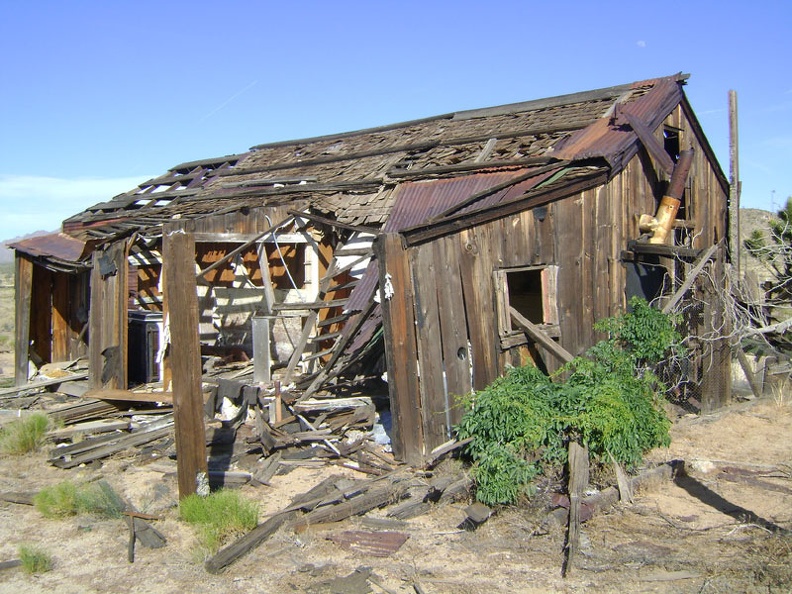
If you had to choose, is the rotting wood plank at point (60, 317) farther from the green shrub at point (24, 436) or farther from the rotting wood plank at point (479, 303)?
the rotting wood plank at point (479, 303)

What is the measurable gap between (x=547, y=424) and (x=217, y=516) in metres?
3.29

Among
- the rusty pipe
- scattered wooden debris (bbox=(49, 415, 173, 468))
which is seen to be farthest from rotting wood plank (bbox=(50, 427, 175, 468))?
the rusty pipe

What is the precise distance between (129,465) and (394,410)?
139 inches

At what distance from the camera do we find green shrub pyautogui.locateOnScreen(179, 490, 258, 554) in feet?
20.2

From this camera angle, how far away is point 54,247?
1485 cm

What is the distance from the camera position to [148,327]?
13.2 metres

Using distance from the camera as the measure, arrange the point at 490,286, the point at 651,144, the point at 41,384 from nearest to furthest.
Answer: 1. the point at 490,286
2. the point at 651,144
3. the point at 41,384

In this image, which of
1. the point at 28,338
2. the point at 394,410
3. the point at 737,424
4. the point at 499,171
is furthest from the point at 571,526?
the point at 28,338

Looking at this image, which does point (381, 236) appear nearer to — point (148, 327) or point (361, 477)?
point (361, 477)

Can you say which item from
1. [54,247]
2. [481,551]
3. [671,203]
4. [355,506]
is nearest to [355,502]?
[355,506]

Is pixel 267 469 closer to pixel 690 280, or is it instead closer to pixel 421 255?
pixel 421 255

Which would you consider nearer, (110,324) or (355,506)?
(355,506)

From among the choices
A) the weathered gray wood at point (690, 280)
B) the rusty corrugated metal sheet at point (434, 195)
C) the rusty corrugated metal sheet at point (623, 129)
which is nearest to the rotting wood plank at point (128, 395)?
the rusty corrugated metal sheet at point (434, 195)

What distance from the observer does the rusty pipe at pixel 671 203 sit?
10.8 metres
